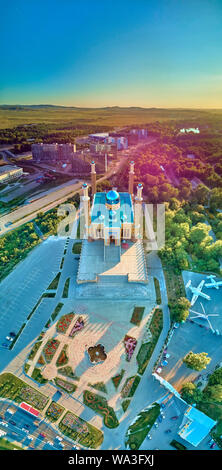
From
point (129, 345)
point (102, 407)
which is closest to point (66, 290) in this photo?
point (129, 345)

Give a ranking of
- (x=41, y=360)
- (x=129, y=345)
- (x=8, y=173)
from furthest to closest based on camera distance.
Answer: (x=8, y=173) < (x=129, y=345) < (x=41, y=360)

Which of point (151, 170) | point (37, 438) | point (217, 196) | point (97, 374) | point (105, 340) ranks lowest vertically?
point (37, 438)

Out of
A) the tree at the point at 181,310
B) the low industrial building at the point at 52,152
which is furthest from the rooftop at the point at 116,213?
the low industrial building at the point at 52,152

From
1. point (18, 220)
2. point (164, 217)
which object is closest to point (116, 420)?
point (164, 217)

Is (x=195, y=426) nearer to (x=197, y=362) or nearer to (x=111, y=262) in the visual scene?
(x=197, y=362)

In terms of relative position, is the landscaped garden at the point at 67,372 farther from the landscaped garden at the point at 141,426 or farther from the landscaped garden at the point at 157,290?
the landscaped garden at the point at 157,290

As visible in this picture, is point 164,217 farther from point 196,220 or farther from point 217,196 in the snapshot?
point 217,196

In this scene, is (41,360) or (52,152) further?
(52,152)
